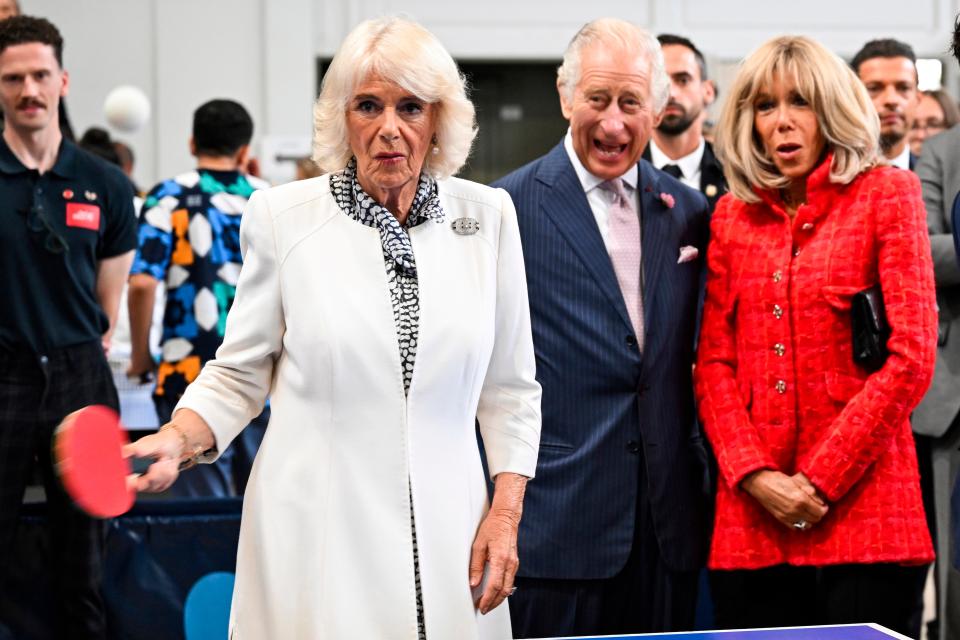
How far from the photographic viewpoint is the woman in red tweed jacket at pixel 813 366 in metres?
2.61

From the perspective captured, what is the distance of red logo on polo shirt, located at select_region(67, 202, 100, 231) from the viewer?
154 inches

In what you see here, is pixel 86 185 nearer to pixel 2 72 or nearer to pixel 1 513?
pixel 2 72

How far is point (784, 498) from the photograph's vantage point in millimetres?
2635

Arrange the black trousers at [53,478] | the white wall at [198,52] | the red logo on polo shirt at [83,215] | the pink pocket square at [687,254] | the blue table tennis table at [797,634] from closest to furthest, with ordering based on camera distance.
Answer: the blue table tennis table at [797,634] < the pink pocket square at [687,254] < the black trousers at [53,478] < the red logo on polo shirt at [83,215] < the white wall at [198,52]

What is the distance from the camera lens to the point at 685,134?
437 centimetres

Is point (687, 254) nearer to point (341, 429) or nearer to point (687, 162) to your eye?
point (341, 429)

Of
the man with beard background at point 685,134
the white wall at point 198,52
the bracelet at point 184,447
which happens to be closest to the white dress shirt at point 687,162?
the man with beard background at point 685,134

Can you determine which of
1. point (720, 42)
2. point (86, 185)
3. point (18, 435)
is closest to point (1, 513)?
point (18, 435)

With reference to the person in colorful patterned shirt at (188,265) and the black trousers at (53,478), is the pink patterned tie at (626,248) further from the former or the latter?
the person in colorful patterned shirt at (188,265)

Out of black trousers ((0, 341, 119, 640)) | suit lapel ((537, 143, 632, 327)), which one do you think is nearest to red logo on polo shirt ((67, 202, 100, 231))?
black trousers ((0, 341, 119, 640))

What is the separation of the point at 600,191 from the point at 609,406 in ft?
1.59

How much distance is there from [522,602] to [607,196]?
896mm

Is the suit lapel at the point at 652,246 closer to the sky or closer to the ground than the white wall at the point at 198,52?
closer to the ground


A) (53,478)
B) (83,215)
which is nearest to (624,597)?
(53,478)
